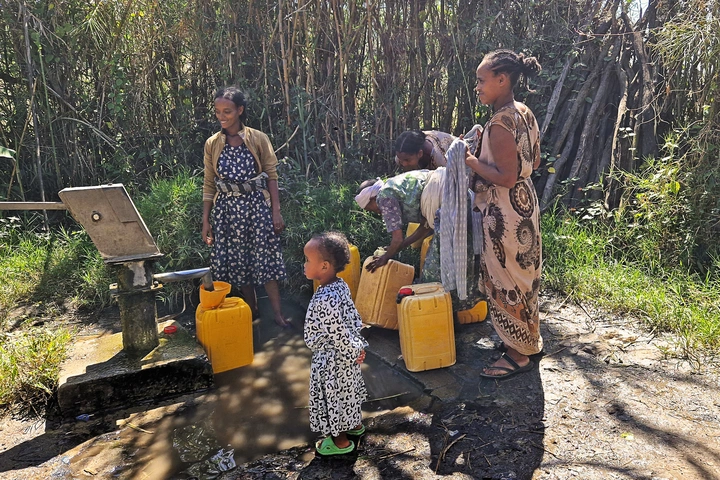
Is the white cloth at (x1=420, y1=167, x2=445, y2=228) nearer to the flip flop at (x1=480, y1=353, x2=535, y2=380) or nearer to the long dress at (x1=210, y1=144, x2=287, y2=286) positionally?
the flip flop at (x1=480, y1=353, x2=535, y2=380)

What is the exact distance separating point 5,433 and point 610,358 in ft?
11.7

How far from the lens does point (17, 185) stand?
6.32 metres

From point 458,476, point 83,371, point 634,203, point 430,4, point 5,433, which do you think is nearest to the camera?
point 458,476

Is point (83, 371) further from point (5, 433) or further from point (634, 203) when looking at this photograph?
point (634, 203)

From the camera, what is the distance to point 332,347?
277 centimetres

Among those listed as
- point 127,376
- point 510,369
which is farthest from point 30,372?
point 510,369

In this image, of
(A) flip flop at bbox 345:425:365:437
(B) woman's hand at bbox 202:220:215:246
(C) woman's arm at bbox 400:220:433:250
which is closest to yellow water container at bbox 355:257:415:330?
(C) woman's arm at bbox 400:220:433:250

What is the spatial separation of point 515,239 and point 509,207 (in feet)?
0.61

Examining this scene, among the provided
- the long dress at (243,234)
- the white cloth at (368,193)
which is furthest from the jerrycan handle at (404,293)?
the long dress at (243,234)

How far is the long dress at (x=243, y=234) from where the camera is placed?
13.6 feet

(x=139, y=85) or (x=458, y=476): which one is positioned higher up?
(x=139, y=85)

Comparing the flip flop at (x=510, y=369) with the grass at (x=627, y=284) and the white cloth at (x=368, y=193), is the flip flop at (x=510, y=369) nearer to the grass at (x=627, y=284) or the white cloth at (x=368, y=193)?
the grass at (x=627, y=284)

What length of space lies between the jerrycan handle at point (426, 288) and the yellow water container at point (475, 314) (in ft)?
1.79

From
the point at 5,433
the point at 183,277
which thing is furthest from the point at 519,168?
the point at 5,433
